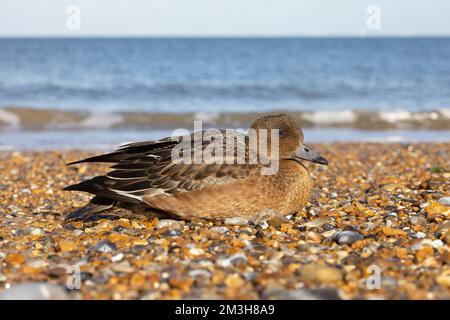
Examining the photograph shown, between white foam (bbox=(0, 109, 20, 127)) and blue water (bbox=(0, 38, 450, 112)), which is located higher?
blue water (bbox=(0, 38, 450, 112))

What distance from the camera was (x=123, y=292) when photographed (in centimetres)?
374

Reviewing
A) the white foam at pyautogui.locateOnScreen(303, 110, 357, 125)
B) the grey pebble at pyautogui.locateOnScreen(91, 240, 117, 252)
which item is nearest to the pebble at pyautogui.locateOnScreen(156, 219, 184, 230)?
the grey pebble at pyautogui.locateOnScreen(91, 240, 117, 252)

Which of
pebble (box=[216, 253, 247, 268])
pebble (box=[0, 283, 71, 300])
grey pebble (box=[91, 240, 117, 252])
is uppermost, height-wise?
grey pebble (box=[91, 240, 117, 252])

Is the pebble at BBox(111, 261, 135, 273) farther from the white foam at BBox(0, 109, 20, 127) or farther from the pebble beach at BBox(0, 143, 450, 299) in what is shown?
the white foam at BBox(0, 109, 20, 127)

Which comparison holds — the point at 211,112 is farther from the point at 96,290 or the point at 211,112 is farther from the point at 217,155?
the point at 96,290

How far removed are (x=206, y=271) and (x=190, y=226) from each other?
1250 mm

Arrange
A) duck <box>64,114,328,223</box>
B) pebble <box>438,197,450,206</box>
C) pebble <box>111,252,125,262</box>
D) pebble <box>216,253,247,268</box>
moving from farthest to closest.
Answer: pebble <box>438,197,450,206</box> < duck <box>64,114,328,223</box> < pebble <box>111,252,125,262</box> < pebble <box>216,253,247,268</box>

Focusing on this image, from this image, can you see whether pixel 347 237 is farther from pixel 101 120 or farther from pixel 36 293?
pixel 101 120

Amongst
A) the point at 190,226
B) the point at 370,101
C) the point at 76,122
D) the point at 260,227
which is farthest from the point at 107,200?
the point at 370,101

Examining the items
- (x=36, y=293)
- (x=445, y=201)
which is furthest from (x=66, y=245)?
(x=445, y=201)

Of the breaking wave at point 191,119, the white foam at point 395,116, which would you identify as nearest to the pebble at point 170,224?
the breaking wave at point 191,119

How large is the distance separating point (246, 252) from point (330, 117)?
15.2m

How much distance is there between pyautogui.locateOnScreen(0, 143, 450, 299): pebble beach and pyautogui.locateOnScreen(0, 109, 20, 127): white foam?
11.9 m

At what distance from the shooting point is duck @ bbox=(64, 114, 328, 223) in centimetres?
513
